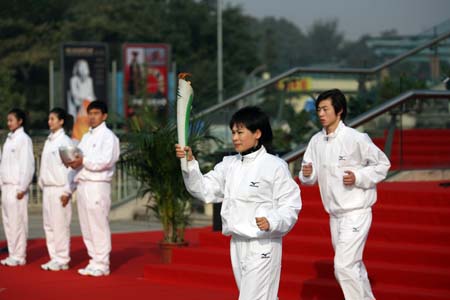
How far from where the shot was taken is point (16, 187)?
1470cm

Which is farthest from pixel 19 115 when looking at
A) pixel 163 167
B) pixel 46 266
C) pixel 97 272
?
pixel 97 272

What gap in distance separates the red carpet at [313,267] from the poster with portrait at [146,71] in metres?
26.2

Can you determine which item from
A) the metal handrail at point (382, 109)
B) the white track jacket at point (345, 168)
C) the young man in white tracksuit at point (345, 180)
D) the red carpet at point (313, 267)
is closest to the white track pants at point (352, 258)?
the young man in white tracksuit at point (345, 180)

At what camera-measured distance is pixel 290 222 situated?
8.47 m

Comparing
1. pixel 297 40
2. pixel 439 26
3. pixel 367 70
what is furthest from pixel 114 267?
pixel 297 40

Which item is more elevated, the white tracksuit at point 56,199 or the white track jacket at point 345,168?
the white track jacket at point 345,168

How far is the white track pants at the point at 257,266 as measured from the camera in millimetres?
8445

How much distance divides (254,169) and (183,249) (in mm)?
4701

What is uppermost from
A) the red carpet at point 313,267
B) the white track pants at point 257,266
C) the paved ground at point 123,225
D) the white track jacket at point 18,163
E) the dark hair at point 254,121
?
the dark hair at point 254,121

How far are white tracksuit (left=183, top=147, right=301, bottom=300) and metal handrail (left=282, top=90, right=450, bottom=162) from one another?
17.1 ft

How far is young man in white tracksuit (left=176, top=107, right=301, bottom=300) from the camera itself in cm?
848

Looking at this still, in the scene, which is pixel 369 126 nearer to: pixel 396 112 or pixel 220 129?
pixel 396 112

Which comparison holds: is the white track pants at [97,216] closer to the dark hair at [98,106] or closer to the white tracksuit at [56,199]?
the white tracksuit at [56,199]

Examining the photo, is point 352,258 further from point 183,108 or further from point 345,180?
point 183,108
